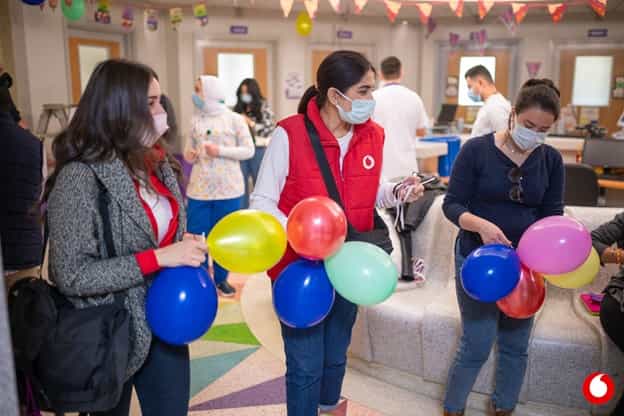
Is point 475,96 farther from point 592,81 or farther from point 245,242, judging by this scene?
point 592,81

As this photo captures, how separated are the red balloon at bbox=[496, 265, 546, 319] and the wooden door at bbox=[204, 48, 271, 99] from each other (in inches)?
287

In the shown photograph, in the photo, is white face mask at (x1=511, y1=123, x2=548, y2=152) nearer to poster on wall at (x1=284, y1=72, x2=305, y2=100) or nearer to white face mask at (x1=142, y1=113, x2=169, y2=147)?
white face mask at (x1=142, y1=113, x2=169, y2=147)

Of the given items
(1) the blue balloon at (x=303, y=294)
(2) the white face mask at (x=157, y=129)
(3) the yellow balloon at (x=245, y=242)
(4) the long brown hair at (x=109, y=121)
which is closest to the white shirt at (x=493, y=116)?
(1) the blue balloon at (x=303, y=294)

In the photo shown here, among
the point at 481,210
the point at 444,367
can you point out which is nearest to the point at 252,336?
the point at 444,367

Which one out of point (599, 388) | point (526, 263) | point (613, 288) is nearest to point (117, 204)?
point (526, 263)

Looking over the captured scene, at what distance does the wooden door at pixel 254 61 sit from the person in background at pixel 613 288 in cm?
713

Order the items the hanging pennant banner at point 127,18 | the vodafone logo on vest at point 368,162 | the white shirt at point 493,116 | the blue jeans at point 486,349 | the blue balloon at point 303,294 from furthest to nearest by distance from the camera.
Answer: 1. the hanging pennant banner at point 127,18
2. the white shirt at point 493,116
3. the blue jeans at point 486,349
4. the vodafone logo on vest at point 368,162
5. the blue balloon at point 303,294

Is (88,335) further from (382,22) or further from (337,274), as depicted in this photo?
(382,22)

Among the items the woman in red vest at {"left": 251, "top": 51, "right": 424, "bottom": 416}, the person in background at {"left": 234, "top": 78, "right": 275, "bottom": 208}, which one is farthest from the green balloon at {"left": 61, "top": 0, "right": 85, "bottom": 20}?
the woman in red vest at {"left": 251, "top": 51, "right": 424, "bottom": 416}

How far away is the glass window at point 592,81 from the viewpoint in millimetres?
8789

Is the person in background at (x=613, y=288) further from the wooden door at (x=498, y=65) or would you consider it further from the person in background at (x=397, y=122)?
the wooden door at (x=498, y=65)

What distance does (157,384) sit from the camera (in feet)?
5.04

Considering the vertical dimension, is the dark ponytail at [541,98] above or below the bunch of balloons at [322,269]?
above

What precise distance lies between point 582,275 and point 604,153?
9.29ft
